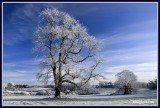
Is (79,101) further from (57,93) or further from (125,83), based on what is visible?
(125,83)

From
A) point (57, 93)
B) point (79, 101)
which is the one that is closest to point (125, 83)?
point (57, 93)

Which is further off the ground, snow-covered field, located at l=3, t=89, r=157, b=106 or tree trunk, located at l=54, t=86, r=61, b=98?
tree trunk, located at l=54, t=86, r=61, b=98

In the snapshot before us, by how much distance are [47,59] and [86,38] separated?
3.65 m

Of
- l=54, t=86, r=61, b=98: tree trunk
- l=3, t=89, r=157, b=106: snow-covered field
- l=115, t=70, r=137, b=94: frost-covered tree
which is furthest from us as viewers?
l=115, t=70, r=137, b=94: frost-covered tree

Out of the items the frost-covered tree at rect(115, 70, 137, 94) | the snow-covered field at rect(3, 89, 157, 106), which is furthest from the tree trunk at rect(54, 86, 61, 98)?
the frost-covered tree at rect(115, 70, 137, 94)

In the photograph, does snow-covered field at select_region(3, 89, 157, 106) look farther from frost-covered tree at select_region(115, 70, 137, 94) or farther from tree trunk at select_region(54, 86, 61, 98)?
frost-covered tree at select_region(115, 70, 137, 94)

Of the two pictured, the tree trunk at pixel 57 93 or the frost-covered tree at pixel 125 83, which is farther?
the frost-covered tree at pixel 125 83

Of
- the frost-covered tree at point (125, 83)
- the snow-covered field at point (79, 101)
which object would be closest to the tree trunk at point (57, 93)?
the snow-covered field at point (79, 101)

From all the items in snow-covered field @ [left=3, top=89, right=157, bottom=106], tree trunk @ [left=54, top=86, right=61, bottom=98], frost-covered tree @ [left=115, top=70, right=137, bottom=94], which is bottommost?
snow-covered field @ [left=3, top=89, right=157, bottom=106]

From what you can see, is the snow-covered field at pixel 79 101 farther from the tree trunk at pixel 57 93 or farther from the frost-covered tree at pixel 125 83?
the frost-covered tree at pixel 125 83

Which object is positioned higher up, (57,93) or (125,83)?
(125,83)

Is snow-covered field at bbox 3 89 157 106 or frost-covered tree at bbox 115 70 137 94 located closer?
snow-covered field at bbox 3 89 157 106

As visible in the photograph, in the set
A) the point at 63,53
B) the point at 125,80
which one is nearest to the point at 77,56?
the point at 63,53

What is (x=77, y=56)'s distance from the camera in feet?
87.0
